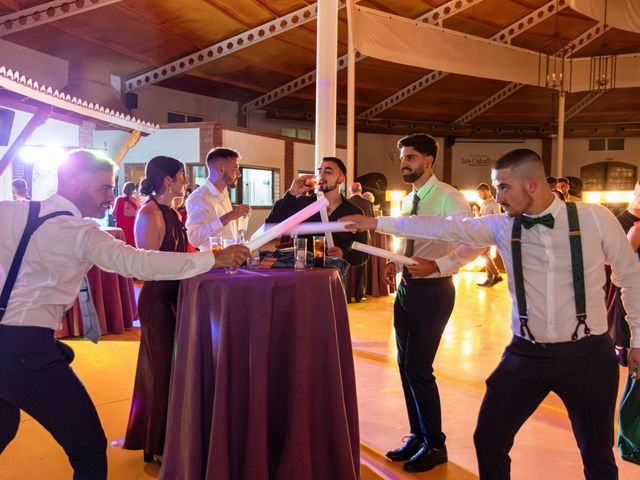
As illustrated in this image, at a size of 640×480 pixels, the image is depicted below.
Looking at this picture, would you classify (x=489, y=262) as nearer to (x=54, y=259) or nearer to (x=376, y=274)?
(x=376, y=274)

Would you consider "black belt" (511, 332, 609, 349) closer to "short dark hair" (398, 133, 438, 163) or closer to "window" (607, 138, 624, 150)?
"short dark hair" (398, 133, 438, 163)

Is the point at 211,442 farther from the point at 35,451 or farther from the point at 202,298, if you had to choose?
the point at 35,451

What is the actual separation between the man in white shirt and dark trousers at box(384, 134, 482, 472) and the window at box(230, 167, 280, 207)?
1142cm

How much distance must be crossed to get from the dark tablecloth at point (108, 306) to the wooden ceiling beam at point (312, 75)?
31.1 feet

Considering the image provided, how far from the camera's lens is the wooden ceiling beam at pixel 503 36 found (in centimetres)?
1339

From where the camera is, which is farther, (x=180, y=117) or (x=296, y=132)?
(x=296, y=132)

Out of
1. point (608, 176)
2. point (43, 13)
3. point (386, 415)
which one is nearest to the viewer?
point (386, 415)

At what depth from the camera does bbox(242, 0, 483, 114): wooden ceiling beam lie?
12.7 meters

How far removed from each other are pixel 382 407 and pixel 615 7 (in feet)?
35.2

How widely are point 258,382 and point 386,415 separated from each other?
157cm

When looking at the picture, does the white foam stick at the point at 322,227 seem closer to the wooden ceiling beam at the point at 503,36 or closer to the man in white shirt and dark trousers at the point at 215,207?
the man in white shirt and dark trousers at the point at 215,207

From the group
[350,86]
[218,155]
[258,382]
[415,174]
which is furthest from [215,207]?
[350,86]

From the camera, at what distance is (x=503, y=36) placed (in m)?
14.7

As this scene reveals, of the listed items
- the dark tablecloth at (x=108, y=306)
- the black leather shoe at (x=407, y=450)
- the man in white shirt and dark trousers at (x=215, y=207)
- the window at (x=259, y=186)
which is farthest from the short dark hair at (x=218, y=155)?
the window at (x=259, y=186)
